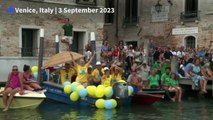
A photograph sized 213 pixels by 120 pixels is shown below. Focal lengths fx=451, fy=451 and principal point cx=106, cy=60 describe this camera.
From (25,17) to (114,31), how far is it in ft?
32.4

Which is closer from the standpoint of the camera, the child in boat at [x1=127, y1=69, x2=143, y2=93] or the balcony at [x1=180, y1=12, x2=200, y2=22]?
the child in boat at [x1=127, y1=69, x2=143, y2=93]

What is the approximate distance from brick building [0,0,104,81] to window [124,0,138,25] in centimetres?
573

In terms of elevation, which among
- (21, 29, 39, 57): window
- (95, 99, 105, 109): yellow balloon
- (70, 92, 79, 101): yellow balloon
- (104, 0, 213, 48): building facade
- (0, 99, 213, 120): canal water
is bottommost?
(0, 99, 213, 120): canal water

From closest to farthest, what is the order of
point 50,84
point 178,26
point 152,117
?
1. point 152,117
2. point 50,84
3. point 178,26

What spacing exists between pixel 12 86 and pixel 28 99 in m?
0.62

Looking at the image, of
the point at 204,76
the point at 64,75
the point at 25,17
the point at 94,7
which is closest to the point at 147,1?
the point at 94,7

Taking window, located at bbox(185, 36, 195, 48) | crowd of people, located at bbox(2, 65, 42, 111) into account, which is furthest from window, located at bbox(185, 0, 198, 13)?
crowd of people, located at bbox(2, 65, 42, 111)

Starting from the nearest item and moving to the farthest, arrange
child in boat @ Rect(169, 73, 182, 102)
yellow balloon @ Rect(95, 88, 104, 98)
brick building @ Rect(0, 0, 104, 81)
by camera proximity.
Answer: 1. yellow balloon @ Rect(95, 88, 104, 98)
2. child in boat @ Rect(169, 73, 182, 102)
3. brick building @ Rect(0, 0, 104, 81)

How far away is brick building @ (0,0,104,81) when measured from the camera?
20578 millimetres

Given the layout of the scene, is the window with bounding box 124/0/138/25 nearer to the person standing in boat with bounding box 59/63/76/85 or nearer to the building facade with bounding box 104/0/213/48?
the building facade with bounding box 104/0/213/48

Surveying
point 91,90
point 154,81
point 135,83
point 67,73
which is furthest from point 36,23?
point 91,90

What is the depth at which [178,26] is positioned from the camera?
1039 inches

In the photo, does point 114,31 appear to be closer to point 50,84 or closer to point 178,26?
point 178,26

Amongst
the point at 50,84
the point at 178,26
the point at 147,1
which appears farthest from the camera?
the point at 147,1
